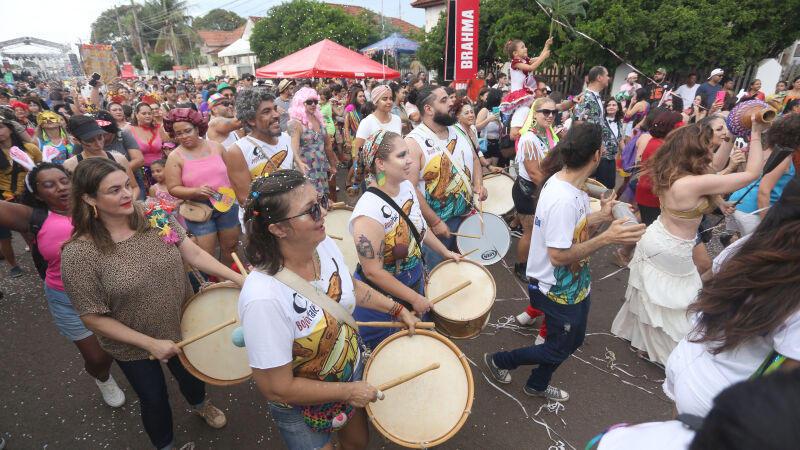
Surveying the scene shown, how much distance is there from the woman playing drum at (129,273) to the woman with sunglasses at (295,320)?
0.82 m

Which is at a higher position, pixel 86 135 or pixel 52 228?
pixel 86 135

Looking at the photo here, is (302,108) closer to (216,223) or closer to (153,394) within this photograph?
(216,223)

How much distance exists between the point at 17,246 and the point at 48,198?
5.81 meters

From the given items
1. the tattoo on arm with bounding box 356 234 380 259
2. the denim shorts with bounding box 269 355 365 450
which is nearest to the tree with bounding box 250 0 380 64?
the tattoo on arm with bounding box 356 234 380 259

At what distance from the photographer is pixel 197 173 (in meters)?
3.96

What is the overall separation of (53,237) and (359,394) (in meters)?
2.37

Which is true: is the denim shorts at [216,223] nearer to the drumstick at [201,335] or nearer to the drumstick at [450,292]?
the drumstick at [201,335]

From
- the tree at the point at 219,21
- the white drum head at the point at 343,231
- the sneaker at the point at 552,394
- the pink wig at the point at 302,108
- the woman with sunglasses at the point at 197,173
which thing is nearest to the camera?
the sneaker at the point at 552,394

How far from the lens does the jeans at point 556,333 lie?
107 inches

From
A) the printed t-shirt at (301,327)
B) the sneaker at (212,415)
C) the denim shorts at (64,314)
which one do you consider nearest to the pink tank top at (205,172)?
the denim shorts at (64,314)

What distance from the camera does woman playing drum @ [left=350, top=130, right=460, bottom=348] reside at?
2.40 m

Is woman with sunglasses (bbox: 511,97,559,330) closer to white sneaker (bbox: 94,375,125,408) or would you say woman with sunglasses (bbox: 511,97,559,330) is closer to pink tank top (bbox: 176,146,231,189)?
pink tank top (bbox: 176,146,231,189)

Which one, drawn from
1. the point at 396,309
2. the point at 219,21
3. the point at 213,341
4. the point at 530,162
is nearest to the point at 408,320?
the point at 396,309

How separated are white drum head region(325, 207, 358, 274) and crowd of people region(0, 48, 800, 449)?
2.44 feet
